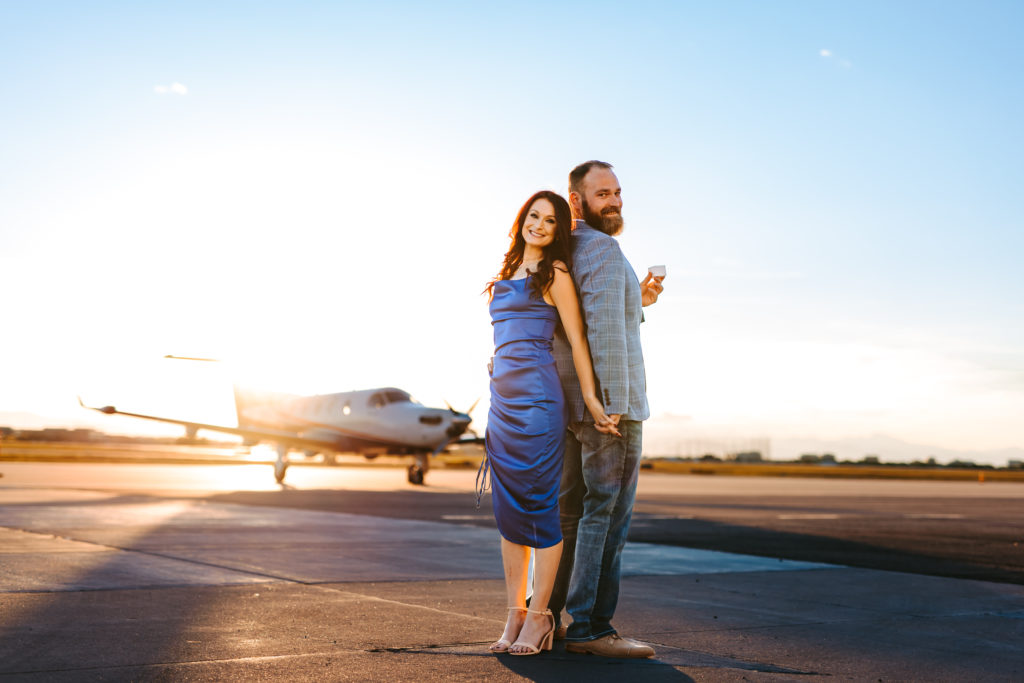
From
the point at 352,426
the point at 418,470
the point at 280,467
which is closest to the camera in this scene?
the point at 280,467

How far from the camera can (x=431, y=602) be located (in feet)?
16.8

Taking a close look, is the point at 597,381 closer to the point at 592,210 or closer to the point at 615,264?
the point at 615,264

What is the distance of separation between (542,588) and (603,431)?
68 cm

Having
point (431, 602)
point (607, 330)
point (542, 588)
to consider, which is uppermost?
point (607, 330)

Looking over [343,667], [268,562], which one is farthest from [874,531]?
[343,667]

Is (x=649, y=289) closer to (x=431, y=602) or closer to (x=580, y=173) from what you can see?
(x=580, y=173)

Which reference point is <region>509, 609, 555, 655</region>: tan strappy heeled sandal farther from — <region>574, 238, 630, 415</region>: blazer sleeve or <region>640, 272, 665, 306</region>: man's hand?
<region>640, 272, 665, 306</region>: man's hand

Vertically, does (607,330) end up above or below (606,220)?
below

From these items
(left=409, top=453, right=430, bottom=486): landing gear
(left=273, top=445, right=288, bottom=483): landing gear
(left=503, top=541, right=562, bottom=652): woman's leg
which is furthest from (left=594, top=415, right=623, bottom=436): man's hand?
(left=273, top=445, right=288, bottom=483): landing gear

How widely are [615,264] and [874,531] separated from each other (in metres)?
9.35

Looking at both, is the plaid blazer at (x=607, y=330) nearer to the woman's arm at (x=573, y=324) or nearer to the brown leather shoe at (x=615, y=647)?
the woman's arm at (x=573, y=324)

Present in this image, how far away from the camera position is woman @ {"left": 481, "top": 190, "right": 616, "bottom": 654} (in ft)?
12.0

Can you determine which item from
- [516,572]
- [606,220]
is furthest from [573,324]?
[516,572]

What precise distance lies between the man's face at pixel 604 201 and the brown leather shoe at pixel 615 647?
5.53ft
